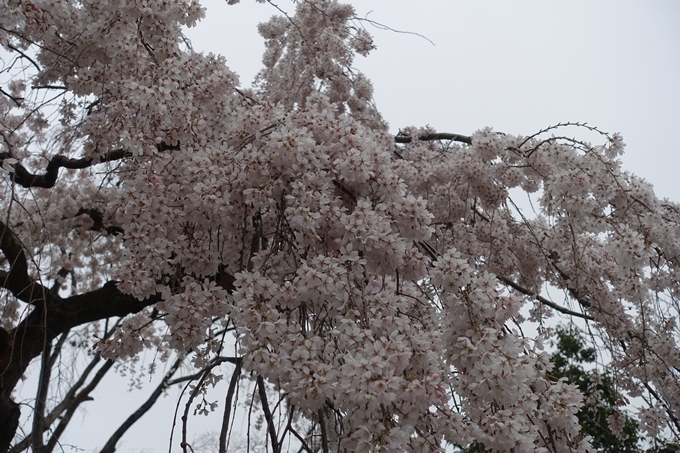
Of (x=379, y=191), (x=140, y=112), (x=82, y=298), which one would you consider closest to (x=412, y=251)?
(x=379, y=191)

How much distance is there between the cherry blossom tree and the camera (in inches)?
57.6

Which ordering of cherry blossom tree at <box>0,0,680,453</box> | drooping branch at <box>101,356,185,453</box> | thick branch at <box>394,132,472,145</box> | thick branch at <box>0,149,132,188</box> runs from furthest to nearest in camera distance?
drooping branch at <box>101,356,185,453</box>
thick branch at <box>394,132,472,145</box>
thick branch at <box>0,149,132,188</box>
cherry blossom tree at <box>0,0,680,453</box>

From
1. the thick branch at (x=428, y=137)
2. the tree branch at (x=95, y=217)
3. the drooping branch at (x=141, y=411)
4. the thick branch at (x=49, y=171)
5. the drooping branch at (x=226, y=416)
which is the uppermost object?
the tree branch at (x=95, y=217)

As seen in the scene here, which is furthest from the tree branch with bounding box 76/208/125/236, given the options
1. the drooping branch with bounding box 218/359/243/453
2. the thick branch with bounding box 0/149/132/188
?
the drooping branch with bounding box 218/359/243/453

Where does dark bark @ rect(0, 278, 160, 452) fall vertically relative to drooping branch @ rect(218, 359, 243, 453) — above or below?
above

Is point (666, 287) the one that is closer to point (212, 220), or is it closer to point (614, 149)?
point (614, 149)

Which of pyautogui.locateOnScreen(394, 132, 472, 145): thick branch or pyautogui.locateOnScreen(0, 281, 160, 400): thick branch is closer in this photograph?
pyautogui.locateOnScreen(0, 281, 160, 400): thick branch

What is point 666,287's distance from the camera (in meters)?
2.56

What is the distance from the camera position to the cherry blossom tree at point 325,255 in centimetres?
146

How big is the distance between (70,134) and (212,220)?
240 centimetres

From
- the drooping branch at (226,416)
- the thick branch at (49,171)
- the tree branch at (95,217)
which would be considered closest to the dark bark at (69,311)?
the thick branch at (49,171)

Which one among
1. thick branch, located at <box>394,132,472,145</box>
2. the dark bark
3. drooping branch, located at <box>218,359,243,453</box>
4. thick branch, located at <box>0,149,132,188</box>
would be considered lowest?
drooping branch, located at <box>218,359,243,453</box>

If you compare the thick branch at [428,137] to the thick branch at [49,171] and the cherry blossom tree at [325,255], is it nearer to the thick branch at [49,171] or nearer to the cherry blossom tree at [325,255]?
the cherry blossom tree at [325,255]

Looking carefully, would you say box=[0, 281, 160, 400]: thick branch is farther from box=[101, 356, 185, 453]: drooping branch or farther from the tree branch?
box=[101, 356, 185, 453]: drooping branch
